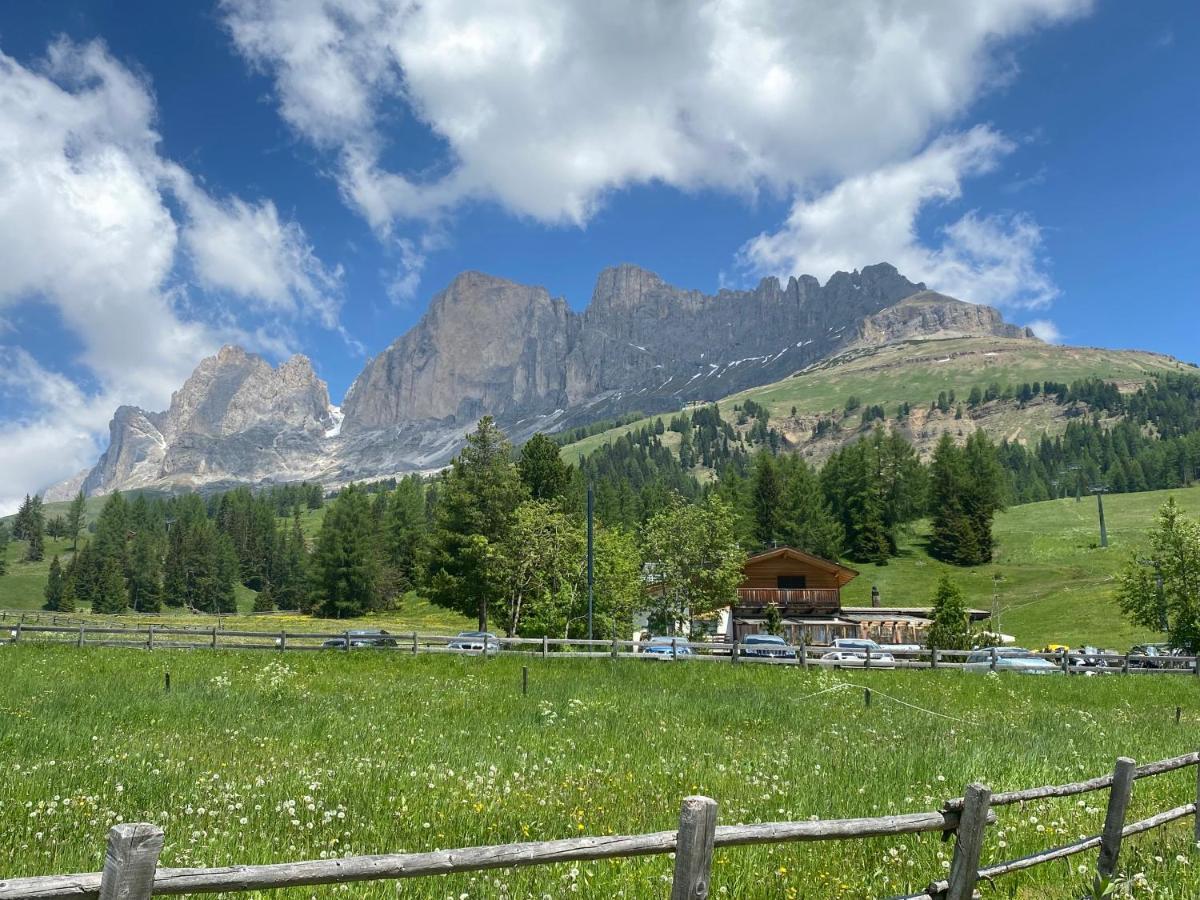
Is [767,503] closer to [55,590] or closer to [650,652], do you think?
[650,652]

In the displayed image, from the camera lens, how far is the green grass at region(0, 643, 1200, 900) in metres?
8.16

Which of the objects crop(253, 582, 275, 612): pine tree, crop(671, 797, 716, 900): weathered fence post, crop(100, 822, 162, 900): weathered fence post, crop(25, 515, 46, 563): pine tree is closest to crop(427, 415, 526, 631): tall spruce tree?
crop(671, 797, 716, 900): weathered fence post

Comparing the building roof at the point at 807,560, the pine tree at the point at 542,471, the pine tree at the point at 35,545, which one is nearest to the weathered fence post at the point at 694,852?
the pine tree at the point at 542,471

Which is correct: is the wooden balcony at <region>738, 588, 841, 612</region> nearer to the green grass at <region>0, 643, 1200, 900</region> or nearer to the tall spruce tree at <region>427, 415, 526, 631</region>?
the tall spruce tree at <region>427, 415, 526, 631</region>

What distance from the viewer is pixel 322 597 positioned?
114m

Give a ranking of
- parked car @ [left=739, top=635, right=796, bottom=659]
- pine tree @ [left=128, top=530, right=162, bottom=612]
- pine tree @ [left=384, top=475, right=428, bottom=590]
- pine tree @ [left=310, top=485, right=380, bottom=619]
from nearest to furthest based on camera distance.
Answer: parked car @ [left=739, top=635, right=796, bottom=659] < pine tree @ [left=310, top=485, right=380, bottom=619] < pine tree @ [left=384, top=475, right=428, bottom=590] < pine tree @ [left=128, top=530, right=162, bottom=612]

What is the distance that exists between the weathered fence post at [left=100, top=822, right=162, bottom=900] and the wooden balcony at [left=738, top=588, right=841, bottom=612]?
72.2 meters

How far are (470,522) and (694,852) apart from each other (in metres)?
52.6

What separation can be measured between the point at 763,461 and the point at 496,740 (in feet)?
353

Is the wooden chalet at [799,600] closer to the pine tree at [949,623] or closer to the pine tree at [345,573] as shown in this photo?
the pine tree at [949,623]

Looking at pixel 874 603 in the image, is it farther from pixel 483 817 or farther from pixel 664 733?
pixel 483 817

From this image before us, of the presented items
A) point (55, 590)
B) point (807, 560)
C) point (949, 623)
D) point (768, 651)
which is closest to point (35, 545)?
point (55, 590)

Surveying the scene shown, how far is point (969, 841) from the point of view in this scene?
637 centimetres

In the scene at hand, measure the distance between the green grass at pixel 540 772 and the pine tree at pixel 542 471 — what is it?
4222 cm
